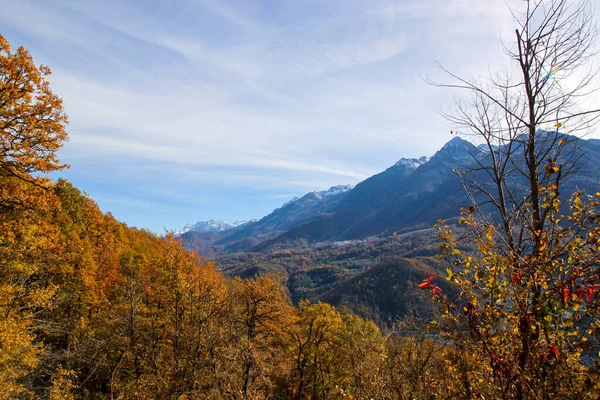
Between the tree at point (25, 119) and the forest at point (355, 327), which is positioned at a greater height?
the tree at point (25, 119)

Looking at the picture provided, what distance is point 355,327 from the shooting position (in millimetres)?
39688

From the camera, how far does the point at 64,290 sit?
26.4 metres

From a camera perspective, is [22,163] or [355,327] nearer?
[22,163]

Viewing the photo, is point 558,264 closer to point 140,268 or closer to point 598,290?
point 598,290

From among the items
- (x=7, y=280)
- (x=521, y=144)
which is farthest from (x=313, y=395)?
(x=521, y=144)

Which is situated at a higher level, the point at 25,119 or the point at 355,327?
the point at 25,119

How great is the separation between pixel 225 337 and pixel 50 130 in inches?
485

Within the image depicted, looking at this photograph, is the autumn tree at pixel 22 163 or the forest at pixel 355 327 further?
the autumn tree at pixel 22 163

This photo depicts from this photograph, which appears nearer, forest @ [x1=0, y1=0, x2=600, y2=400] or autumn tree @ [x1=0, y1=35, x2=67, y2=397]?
forest @ [x1=0, y1=0, x2=600, y2=400]

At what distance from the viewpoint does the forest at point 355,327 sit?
13.8 feet

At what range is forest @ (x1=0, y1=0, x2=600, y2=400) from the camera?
4215 millimetres

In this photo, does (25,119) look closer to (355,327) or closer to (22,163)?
(22,163)

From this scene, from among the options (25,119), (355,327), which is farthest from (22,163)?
(355,327)

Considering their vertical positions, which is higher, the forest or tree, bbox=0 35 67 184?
tree, bbox=0 35 67 184
